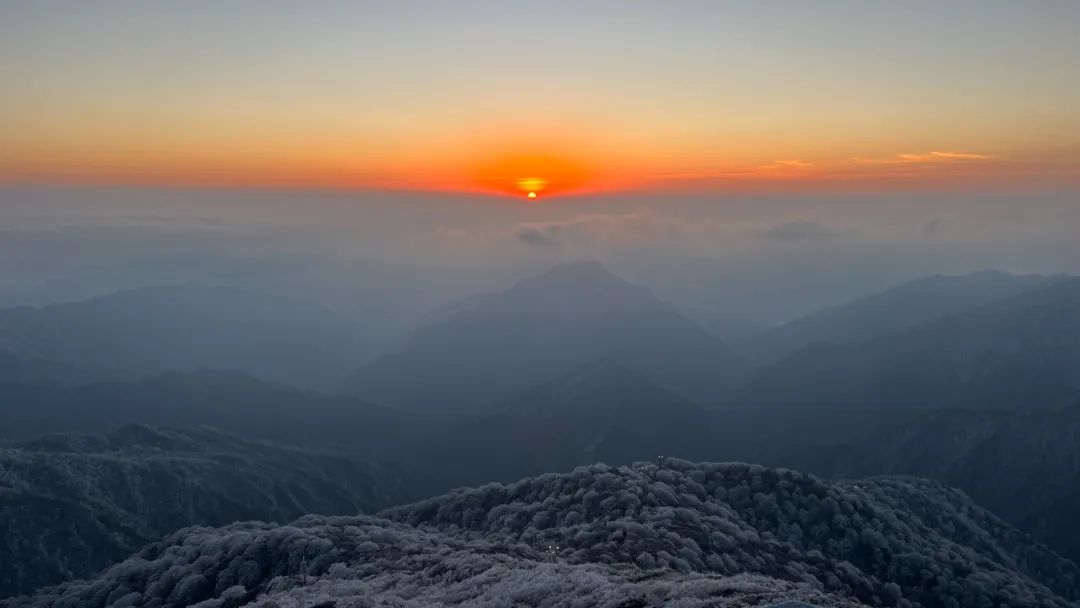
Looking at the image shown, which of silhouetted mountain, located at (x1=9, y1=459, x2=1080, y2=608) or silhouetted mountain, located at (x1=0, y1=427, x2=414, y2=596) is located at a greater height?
silhouetted mountain, located at (x1=9, y1=459, x2=1080, y2=608)

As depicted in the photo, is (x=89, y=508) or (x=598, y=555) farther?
(x=89, y=508)

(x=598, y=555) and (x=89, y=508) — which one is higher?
(x=598, y=555)

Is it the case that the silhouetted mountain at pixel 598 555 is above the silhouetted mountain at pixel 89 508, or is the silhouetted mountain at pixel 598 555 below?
above

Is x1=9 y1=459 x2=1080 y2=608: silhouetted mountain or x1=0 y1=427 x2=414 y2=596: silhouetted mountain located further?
x1=0 y1=427 x2=414 y2=596: silhouetted mountain

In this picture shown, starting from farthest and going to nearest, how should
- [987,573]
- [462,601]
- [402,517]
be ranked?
[402,517], [987,573], [462,601]

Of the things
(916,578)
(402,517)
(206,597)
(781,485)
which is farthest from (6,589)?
(916,578)

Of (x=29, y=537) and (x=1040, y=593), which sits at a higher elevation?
(x=1040, y=593)

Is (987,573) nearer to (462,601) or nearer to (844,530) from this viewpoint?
(844,530)

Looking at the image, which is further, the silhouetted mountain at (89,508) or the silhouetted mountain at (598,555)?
the silhouetted mountain at (89,508)
